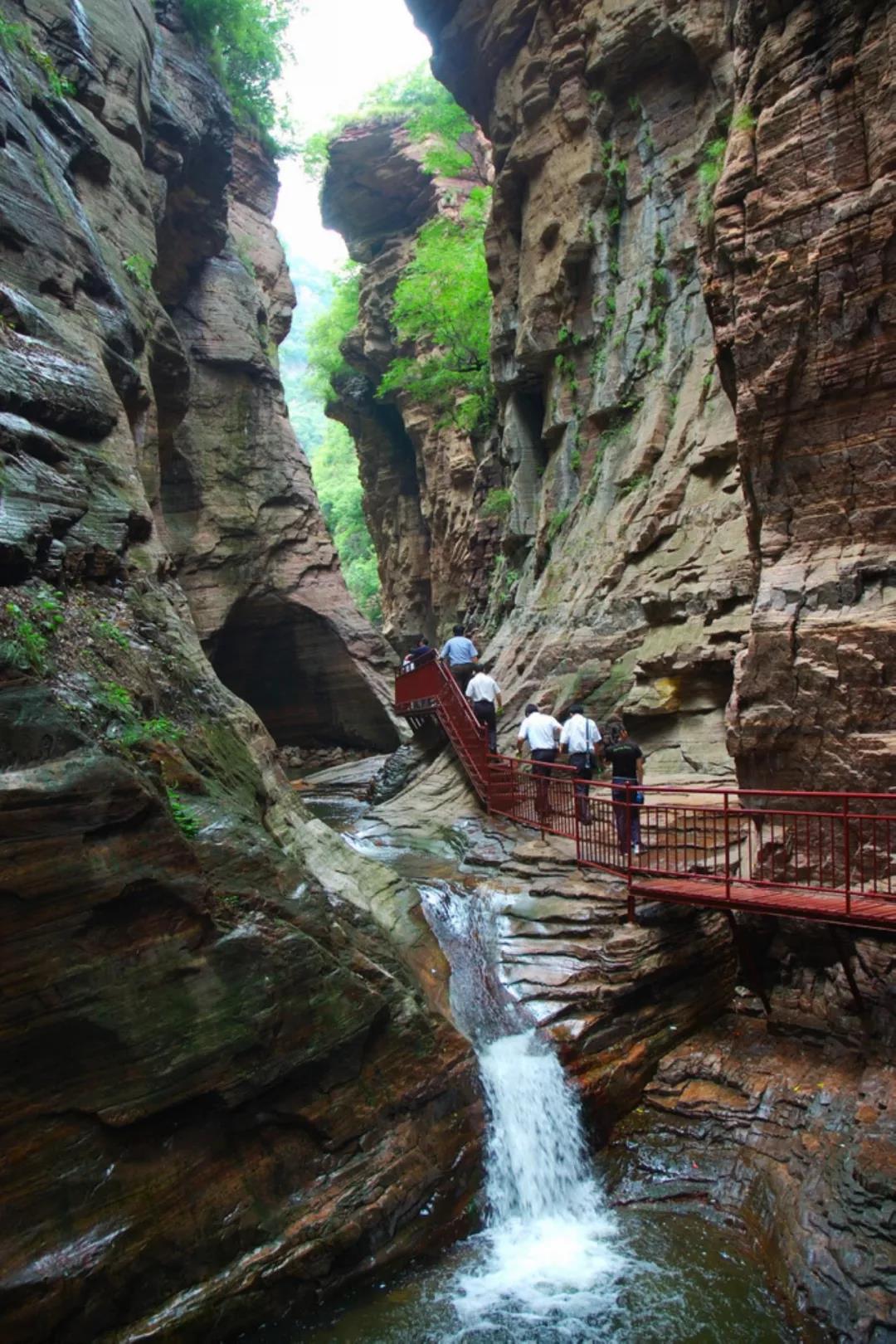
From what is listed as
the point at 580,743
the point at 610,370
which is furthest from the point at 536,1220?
the point at 610,370

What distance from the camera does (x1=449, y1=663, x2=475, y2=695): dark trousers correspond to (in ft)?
57.2

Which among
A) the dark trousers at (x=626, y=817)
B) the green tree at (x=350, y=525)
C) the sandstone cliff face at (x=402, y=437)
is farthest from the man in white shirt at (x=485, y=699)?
the green tree at (x=350, y=525)

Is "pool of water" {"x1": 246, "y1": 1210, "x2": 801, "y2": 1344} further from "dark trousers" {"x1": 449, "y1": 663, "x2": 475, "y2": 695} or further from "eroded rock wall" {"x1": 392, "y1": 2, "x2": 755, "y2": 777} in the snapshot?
"dark trousers" {"x1": 449, "y1": 663, "x2": 475, "y2": 695}

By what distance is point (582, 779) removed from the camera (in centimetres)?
1160

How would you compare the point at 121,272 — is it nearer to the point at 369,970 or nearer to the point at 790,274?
the point at 790,274

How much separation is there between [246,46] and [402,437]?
14111 millimetres

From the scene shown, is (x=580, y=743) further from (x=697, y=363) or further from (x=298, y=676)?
(x=298, y=676)

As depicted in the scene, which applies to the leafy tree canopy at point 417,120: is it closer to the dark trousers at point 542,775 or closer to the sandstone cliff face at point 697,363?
the sandstone cliff face at point 697,363

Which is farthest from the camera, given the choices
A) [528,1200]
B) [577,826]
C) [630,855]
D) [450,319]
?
[450,319]

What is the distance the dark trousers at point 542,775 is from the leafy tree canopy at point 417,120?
25.3 meters

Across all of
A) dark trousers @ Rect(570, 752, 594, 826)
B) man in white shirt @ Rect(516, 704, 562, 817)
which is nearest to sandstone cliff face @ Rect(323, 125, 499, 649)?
man in white shirt @ Rect(516, 704, 562, 817)

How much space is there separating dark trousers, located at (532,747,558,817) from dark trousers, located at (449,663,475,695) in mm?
4198

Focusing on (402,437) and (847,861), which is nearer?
(847,861)

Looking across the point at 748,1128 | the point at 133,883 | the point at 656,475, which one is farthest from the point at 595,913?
the point at 656,475
